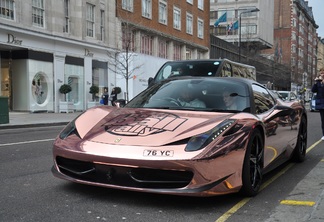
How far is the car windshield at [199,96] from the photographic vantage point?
4766mm

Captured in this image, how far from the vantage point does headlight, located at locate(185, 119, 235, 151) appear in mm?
3691

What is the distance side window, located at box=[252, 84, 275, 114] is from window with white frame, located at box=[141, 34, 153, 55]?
2653cm

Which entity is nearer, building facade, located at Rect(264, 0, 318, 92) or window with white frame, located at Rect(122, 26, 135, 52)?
window with white frame, located at Rect(122, 26, 135, 52)

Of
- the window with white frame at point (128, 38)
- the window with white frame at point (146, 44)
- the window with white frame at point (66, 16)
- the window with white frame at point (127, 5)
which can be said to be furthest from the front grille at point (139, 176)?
the window with white frame at point (146, 44)

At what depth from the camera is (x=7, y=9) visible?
2033 cm

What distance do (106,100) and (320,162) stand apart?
17.3 m

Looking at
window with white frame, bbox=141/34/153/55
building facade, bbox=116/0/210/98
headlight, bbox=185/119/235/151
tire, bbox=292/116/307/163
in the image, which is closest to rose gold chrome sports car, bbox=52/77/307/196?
headlight, bbox=185/119/235/151

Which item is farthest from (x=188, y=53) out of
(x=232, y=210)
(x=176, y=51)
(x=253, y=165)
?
(x=232, y=210)

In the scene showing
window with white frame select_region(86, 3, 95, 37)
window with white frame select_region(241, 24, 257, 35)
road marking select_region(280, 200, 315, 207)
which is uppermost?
window with white frame select_region(241, 24, 257, 35)

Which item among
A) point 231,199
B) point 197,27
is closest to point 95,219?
point 231,199

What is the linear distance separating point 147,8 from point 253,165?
29158 millimetres

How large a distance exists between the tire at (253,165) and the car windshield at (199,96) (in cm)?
46

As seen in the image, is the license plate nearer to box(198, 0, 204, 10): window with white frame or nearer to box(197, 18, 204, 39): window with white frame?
box(197, 18, 204, 39): window with white frame

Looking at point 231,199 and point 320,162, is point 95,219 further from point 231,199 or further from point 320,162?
point 320,162
